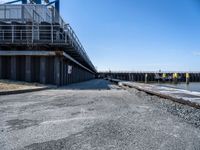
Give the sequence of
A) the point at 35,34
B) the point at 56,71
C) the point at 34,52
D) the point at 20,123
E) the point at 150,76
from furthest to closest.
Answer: the point at 150,76 → the point at 35,34 → the point at 56,71 → the point at 34,52 → the point at 20,123

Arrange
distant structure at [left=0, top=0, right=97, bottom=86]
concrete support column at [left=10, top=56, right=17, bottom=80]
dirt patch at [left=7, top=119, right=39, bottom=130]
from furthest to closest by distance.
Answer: concrete support column at [left=10, top=56, right=17, bottom=80] < distant structure at [left=0, top=0, right=97, bottom=86] < dirt patch at [left=7, top=119, right=39, bottom=130]

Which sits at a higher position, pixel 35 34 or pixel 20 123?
pixel 35 34

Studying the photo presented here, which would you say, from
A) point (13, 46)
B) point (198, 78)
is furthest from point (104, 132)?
point (198, 78)

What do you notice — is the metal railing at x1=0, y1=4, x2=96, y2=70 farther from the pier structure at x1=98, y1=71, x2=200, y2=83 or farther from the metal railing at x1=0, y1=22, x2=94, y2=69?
the pier structure at x1=98, y1=71, x2=200, y2=83

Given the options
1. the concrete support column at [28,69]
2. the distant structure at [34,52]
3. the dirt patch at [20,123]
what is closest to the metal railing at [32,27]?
the distant structure at [34,52]

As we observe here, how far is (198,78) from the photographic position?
8012cm

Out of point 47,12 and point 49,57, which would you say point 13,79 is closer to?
point 49,57

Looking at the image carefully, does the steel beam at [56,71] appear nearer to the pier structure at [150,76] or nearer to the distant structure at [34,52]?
the distant structure at [34,52]

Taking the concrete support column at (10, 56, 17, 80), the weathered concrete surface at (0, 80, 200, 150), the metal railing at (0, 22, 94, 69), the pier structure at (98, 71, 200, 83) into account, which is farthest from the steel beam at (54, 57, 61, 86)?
the pier structure at (98, 71, 200, 83)

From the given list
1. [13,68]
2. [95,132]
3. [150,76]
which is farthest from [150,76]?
[95,132]

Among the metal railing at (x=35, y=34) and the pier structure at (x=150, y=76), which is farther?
the pier structure at (x=150, y=76)

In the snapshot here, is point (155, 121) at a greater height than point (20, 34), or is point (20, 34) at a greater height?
point (20, 34)

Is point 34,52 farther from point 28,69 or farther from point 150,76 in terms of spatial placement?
point 150,76

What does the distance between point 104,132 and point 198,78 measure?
85.4 m
